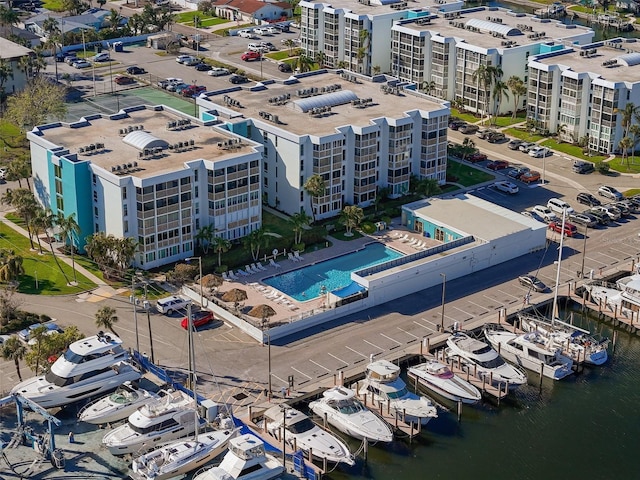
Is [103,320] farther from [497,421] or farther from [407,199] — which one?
[407,199]

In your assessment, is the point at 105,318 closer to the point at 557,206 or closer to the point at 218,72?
the point at 557,206

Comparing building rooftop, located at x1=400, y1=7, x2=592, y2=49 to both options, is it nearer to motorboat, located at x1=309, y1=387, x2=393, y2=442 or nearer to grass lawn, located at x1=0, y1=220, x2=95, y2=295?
grass lawn, located at x1=0, y1=220, x2=95, y2=295

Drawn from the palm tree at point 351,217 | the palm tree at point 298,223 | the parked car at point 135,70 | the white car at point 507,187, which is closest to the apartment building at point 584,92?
the white car at point 507,187

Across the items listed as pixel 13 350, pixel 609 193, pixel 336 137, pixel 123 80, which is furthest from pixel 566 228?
→ pixel 123 80

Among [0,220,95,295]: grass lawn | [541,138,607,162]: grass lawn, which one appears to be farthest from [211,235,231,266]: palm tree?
[541,138,607,162]: grass lawn

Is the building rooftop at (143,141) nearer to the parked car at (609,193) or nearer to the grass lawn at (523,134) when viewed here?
the parked car at (609,193)

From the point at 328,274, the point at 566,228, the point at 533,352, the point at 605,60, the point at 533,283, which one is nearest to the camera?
the point at 533,352
